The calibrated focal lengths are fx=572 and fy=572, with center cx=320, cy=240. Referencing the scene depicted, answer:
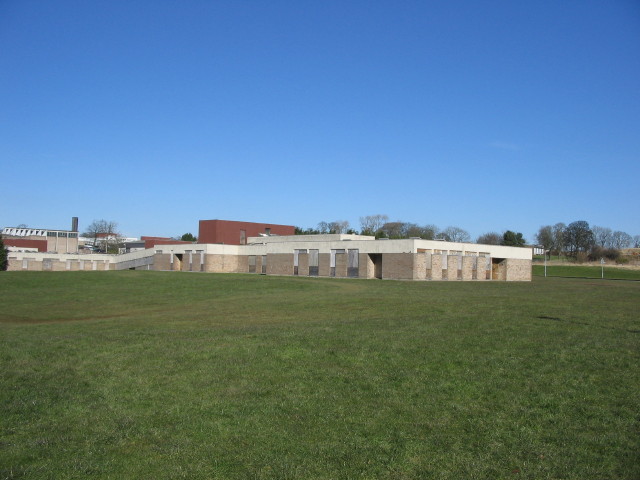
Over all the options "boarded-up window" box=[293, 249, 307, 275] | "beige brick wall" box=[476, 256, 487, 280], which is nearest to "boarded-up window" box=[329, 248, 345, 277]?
"boarded-up window" box=[293, 249, 307, 275]

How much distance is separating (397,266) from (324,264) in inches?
345

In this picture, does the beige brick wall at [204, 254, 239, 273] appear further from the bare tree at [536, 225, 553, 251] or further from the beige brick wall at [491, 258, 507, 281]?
the bare tree at [536, 225, 553, 251]

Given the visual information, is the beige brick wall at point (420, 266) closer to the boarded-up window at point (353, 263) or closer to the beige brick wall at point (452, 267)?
the beige brick wall at point (452, 267)

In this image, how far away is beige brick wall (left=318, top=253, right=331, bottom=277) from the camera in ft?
197

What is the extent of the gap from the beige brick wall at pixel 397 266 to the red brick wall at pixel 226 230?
32754 millimetres

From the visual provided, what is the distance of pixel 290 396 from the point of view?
1087 cm

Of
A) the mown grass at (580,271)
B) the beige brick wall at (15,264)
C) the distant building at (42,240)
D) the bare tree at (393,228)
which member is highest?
the bare tree at (393,228)

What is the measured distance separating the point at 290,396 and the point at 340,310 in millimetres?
14864

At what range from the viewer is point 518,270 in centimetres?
6588

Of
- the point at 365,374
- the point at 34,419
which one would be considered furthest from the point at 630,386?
the point at 34,419

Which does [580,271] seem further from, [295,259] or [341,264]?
[295,259]

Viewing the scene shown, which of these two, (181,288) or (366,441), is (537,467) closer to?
(366,441)

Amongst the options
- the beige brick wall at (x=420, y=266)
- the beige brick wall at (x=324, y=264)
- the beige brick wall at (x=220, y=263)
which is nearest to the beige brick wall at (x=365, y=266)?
the beige brick wall at (x=324, y=264)

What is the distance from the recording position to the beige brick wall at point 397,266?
54.3 m
